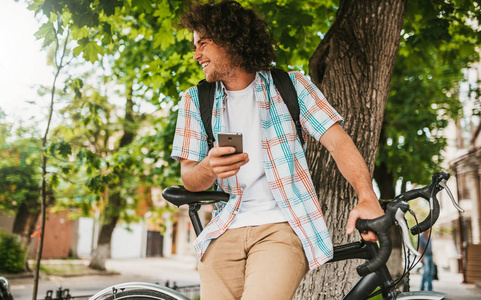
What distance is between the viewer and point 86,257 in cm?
3341

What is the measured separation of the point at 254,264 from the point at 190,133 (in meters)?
0.71

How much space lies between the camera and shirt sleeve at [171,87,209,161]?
2.13m

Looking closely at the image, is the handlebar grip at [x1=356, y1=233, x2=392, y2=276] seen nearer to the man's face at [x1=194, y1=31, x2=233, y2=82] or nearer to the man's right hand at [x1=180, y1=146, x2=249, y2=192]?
the man's right hand at [x1=180, y1=146, x2=249, y2=192]

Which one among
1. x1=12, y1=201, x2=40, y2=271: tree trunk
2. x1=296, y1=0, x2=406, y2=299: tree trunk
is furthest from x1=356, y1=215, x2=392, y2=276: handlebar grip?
x1=12, y1=201, x2=40, y2=271: tree trunk

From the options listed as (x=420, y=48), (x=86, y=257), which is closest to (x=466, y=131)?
(x=420, y=48)

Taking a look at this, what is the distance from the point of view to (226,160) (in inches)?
63.2

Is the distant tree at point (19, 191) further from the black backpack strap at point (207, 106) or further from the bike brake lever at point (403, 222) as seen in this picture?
the bike brake lever at point (403, 222)

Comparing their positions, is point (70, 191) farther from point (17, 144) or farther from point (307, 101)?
point (307, 101)

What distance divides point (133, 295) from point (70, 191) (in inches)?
796

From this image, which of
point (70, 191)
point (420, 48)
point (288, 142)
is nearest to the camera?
point (288, 142)

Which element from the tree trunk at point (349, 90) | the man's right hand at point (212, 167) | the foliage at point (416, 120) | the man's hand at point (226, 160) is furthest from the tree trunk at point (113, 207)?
the man's hand at point (226, 160)

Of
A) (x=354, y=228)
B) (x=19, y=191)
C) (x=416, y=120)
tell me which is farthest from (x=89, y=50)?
(x=19, y=191)

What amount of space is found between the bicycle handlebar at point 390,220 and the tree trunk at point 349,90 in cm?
142

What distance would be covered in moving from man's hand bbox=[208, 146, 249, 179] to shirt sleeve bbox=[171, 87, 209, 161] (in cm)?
48
